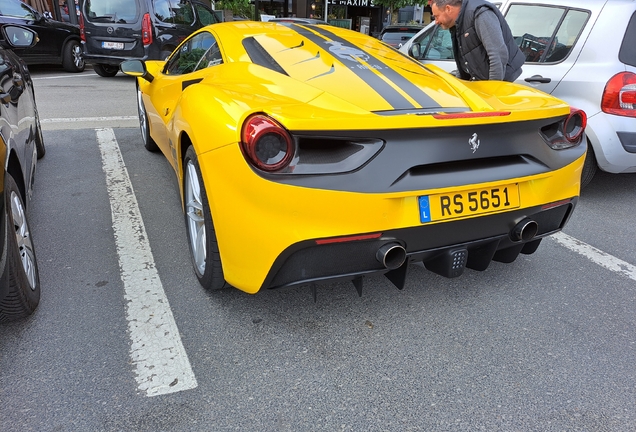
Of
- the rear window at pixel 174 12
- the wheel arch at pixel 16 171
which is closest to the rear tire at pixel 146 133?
the wheel arch at pixel 16 171

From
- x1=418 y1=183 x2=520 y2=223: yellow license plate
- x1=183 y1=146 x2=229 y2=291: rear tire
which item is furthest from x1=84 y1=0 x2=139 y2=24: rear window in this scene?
x1=418 y1=183 x2=520 y2=223: yellow license plate

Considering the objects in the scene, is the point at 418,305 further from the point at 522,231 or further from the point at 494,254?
the point at 522,231

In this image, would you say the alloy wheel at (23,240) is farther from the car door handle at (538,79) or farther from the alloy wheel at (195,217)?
the car door handle at (538,79)

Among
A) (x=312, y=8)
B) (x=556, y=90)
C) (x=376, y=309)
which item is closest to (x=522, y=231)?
(x=376, y=309)

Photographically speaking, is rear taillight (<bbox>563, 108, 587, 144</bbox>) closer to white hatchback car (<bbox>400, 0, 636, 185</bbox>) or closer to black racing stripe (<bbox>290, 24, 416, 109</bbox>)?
black racing stripe (<bbox>290, 24, 416, 109</bbox>)

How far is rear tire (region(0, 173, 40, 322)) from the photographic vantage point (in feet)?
6.79

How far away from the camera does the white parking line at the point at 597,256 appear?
3045 mm

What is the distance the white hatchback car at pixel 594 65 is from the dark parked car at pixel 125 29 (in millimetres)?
7612

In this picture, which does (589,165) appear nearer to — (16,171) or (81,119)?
(16,171)

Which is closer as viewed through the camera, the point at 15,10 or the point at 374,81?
the point at 374,81

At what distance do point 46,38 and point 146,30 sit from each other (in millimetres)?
2289

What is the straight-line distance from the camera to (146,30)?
981cm

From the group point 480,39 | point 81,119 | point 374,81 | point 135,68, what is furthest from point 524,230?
point 81,119

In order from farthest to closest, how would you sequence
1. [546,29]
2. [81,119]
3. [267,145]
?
[81,119] < [546,29] < [267,145]
